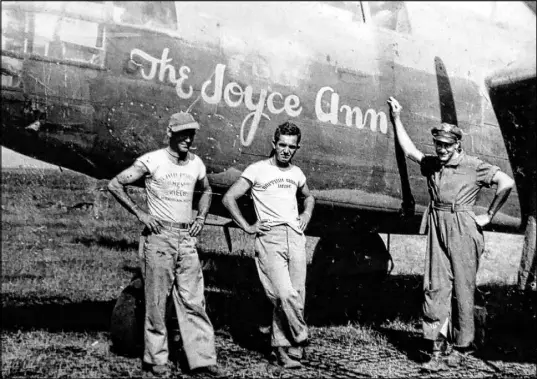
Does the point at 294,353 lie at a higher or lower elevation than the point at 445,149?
lower

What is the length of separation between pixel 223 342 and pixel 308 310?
2030 mm

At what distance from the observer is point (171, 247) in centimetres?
455

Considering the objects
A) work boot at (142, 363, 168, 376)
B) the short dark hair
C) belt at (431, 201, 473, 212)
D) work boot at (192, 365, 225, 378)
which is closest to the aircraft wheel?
work boot at (142, 363, 168, 376)

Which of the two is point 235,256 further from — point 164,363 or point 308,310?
point 164,363

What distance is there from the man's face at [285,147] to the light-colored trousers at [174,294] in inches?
40.6

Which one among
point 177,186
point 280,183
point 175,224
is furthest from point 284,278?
point 177,186

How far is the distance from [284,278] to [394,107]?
2175 mm

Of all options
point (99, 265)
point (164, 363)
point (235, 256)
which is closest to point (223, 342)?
point (164, 363)

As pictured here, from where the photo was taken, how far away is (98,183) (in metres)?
6.69

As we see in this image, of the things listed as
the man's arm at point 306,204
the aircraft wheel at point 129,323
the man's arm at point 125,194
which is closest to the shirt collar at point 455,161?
the man's arm at point 306,204

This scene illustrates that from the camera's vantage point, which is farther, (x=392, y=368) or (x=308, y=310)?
(x=308, y=310)

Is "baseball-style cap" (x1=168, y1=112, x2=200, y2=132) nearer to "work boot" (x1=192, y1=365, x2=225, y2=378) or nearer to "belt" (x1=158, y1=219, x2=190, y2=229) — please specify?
"belt" (x1=158, y1=219, x2=190, y2=229)

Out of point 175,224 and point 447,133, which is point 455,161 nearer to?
point 447,133

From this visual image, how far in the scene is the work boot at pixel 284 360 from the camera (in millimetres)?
4859
